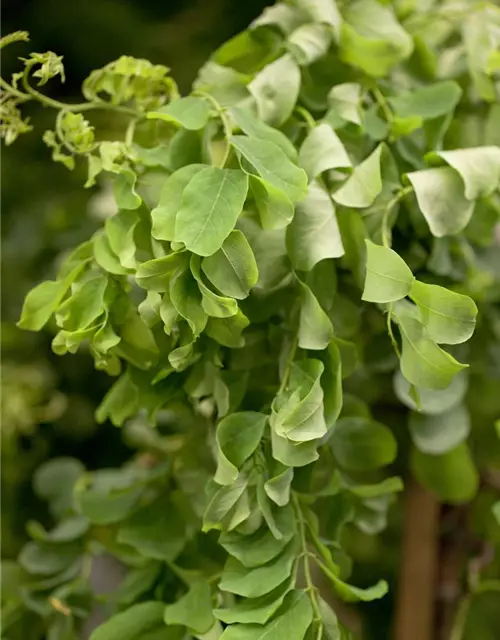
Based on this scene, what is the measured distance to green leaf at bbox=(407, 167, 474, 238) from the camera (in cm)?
45

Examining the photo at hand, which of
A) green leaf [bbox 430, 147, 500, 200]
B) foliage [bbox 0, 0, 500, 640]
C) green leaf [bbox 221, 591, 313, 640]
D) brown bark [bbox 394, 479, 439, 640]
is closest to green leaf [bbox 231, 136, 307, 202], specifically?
foliage [bbox 0, 0, 500, 640]

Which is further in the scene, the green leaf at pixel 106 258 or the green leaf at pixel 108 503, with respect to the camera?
the green leaf at pixel 108 503

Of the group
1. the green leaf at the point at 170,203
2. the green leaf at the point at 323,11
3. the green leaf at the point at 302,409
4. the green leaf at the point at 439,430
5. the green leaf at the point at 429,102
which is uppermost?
the green leaf at the point at 323,11

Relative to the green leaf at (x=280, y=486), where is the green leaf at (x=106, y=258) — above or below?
above

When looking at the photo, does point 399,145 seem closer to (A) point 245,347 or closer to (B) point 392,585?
(A) point 245,347

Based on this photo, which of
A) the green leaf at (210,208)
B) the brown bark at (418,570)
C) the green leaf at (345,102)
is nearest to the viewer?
the green leaf at (210,208)

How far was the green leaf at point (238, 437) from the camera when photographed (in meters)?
0.41

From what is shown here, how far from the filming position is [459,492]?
583mm

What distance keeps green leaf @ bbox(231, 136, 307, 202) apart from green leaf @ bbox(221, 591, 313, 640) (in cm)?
21

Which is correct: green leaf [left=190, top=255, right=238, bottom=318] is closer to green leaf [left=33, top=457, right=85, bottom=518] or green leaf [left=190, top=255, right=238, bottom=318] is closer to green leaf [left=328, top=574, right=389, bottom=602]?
green leaf [left=328, top=574, right=389, bottom=602]

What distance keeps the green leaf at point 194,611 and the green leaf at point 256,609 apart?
3 cm

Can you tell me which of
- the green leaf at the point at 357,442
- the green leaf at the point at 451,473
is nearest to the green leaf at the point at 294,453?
the green leaf at the point at 357,442

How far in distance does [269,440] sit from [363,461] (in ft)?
0.35

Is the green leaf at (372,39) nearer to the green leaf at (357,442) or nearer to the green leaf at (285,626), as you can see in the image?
the green leaf at (357,442)
